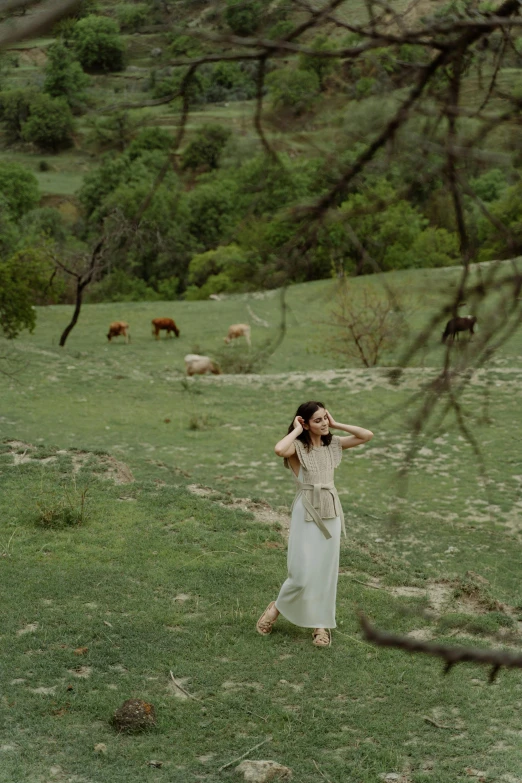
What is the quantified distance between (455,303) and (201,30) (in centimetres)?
96

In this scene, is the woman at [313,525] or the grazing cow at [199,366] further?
the grazing cow at [199,366]

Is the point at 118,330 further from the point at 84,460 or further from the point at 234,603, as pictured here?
the point at 234,603

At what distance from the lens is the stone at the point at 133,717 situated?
5.85m

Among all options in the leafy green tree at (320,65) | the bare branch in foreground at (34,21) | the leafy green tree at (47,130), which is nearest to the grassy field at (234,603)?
the leafy green tree at (320,65)

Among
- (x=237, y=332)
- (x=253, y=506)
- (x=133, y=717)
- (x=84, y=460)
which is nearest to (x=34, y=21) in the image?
(x=133, y=717)

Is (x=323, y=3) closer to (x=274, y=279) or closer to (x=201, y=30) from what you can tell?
(x=201, y=30)

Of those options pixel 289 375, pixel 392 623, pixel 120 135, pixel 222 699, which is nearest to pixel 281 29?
pixel 120 135

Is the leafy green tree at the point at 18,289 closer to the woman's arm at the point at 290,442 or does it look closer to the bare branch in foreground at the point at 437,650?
the woman's arm at the point at 290,442

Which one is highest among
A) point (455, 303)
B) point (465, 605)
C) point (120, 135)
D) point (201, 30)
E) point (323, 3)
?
point (323, 3)

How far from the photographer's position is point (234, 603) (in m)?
7.99

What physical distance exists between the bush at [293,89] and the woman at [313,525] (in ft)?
12.6

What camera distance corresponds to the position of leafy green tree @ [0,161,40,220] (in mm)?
64875

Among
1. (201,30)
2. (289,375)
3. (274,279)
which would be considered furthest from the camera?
(289,375)

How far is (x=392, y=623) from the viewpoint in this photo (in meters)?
7.71
